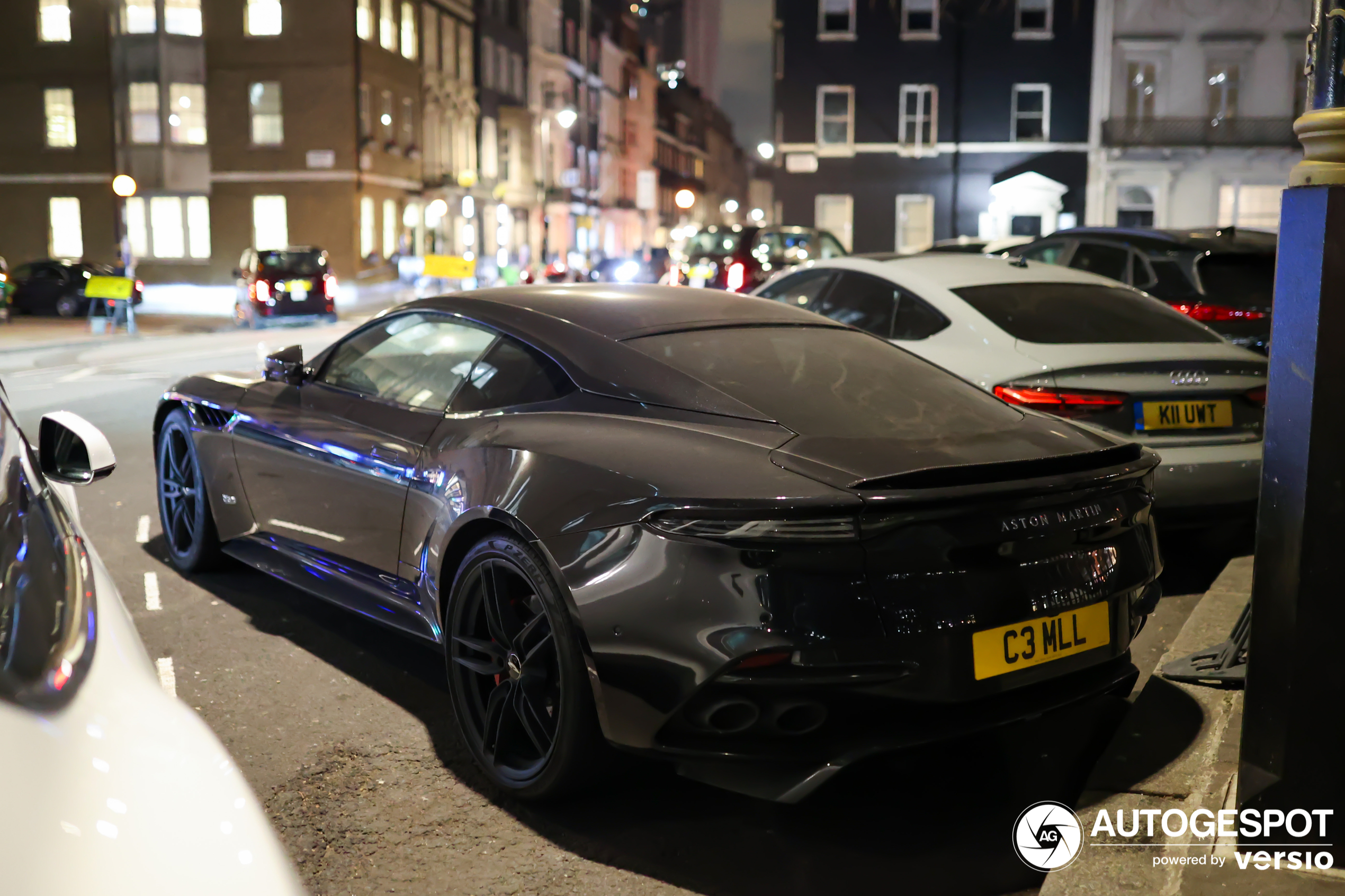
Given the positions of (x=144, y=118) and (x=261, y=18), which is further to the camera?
(x=144, y=118)

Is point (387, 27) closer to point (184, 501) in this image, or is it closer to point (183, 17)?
point (183, 17)

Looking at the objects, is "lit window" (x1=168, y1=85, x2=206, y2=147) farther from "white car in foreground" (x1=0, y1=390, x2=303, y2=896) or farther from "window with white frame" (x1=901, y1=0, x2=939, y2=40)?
"white car in foreground" (x1=0, y1=390, x2=303, y2=896)

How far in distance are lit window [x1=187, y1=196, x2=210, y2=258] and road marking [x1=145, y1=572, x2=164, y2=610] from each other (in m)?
37.7

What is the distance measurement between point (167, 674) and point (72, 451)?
6.38 ft

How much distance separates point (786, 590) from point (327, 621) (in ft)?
9.85

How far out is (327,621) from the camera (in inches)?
217

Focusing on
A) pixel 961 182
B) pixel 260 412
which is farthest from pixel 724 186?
pixel 260 412

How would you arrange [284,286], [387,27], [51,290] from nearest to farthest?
[284,286], [51,290], [387,27]

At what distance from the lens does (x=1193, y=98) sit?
38.8 meters

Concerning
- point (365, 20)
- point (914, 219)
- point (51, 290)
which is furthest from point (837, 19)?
point (51, 290)

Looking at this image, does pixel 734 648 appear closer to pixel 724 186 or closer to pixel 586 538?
pixel 586 538

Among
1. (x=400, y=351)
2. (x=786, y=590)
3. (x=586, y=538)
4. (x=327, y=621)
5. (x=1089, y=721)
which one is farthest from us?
(x=327, y=621)

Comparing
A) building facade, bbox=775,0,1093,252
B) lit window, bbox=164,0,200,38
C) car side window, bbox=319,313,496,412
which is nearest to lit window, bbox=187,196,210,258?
lit window, bbox=164,0,200,38

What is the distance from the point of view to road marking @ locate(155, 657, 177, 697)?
4.61m
